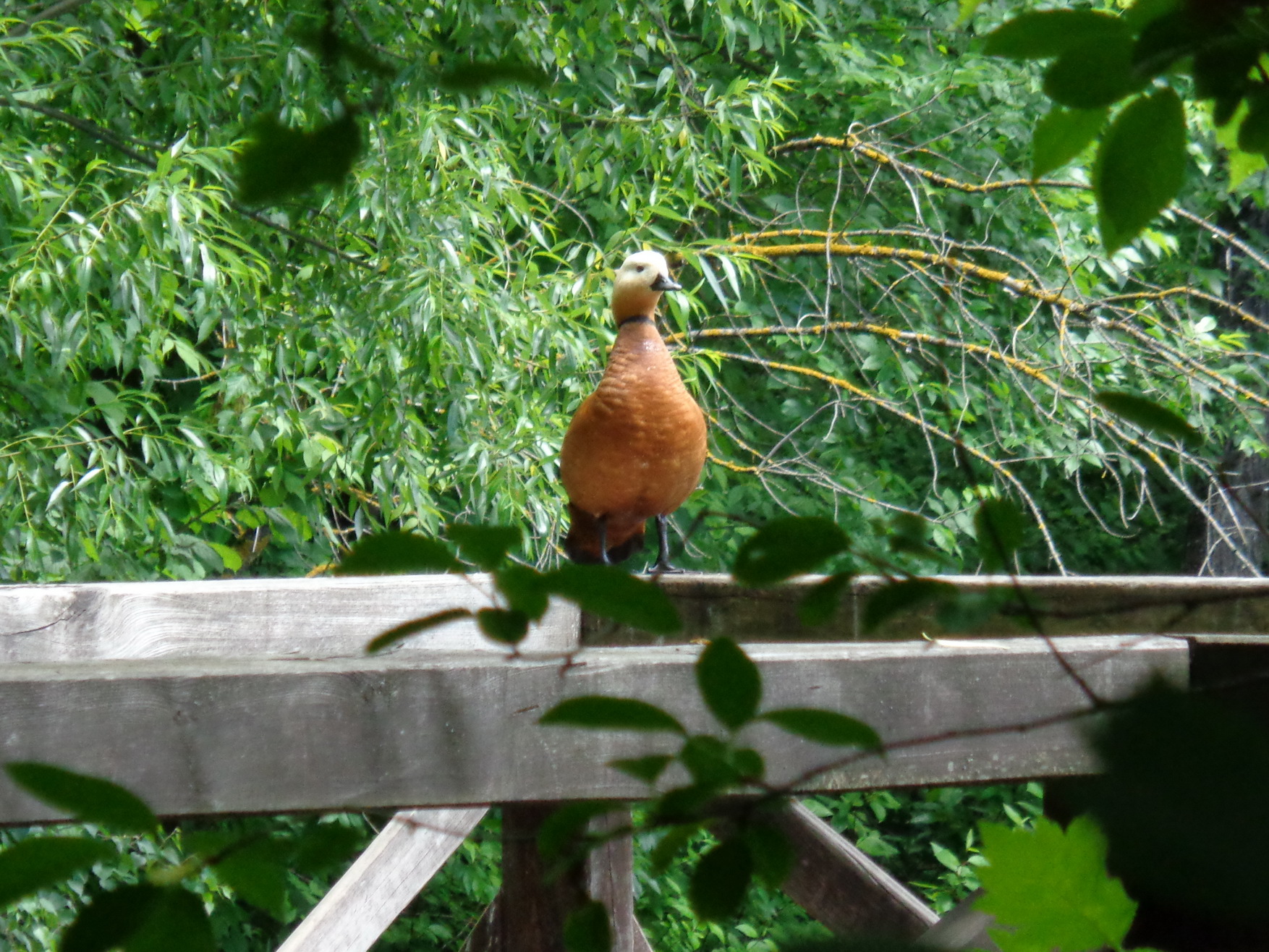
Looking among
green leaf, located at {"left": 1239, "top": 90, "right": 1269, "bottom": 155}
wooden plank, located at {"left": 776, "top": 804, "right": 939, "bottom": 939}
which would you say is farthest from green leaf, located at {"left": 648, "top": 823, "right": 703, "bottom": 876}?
wooden plank, located at {"left": 776, "top": 804, "right": 939, "bottom": 939}

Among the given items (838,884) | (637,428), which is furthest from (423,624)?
(637,428)

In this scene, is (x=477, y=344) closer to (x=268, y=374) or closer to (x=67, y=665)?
(x=268, y=374)

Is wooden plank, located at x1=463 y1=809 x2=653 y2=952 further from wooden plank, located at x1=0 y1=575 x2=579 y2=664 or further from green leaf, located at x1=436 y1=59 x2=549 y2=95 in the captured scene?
green leaf, located at x1=436 y1=59 x2=549 y2=95

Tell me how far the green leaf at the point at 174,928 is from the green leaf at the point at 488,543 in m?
0.09

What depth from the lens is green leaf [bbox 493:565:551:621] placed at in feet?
0.91

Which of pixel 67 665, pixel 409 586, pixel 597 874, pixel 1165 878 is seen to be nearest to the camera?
pixel 1165 878

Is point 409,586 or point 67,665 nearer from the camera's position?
point 67,665

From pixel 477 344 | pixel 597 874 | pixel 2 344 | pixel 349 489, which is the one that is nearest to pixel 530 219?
pixel 477 344

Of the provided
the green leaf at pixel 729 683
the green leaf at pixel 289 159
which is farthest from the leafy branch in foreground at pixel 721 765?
the green leaf at pixel 289 159

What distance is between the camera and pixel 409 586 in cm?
145

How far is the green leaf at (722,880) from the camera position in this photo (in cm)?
26

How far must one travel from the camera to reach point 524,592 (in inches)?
10.9

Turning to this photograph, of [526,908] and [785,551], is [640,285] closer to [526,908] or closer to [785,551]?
[526,908]

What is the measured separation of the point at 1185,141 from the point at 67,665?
0.61 metres
